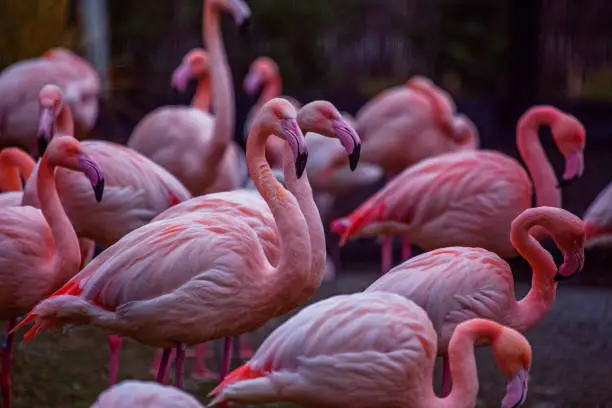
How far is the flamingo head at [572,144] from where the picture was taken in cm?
573

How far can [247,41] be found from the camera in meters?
14.3

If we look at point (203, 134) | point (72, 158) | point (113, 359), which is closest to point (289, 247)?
point (72, 158)

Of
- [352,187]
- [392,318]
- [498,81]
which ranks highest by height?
[392,318]

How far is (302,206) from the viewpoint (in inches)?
183

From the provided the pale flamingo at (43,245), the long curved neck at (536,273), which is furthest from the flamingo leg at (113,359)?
the long curved neck at (536,273)

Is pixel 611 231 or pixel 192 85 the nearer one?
pixel 611 231

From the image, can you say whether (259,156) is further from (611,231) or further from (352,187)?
(352,187)

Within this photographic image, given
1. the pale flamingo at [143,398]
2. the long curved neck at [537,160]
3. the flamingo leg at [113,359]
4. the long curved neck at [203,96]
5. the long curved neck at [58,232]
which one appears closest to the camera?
the pale flamingo at [143,398]

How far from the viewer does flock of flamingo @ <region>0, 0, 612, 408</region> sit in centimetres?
374

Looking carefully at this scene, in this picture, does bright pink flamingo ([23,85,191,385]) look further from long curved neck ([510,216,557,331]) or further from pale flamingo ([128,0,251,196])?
long curved neck ([510,216,557,331])

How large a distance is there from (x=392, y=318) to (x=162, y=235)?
99cm

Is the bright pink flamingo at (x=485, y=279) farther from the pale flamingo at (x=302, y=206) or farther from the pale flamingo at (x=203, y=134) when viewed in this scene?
the pale flamingo at (x=203, y=134)

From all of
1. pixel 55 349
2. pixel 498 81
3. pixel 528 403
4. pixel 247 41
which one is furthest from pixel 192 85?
pixel 528 403

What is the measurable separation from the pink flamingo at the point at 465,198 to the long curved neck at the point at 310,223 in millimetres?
1426
